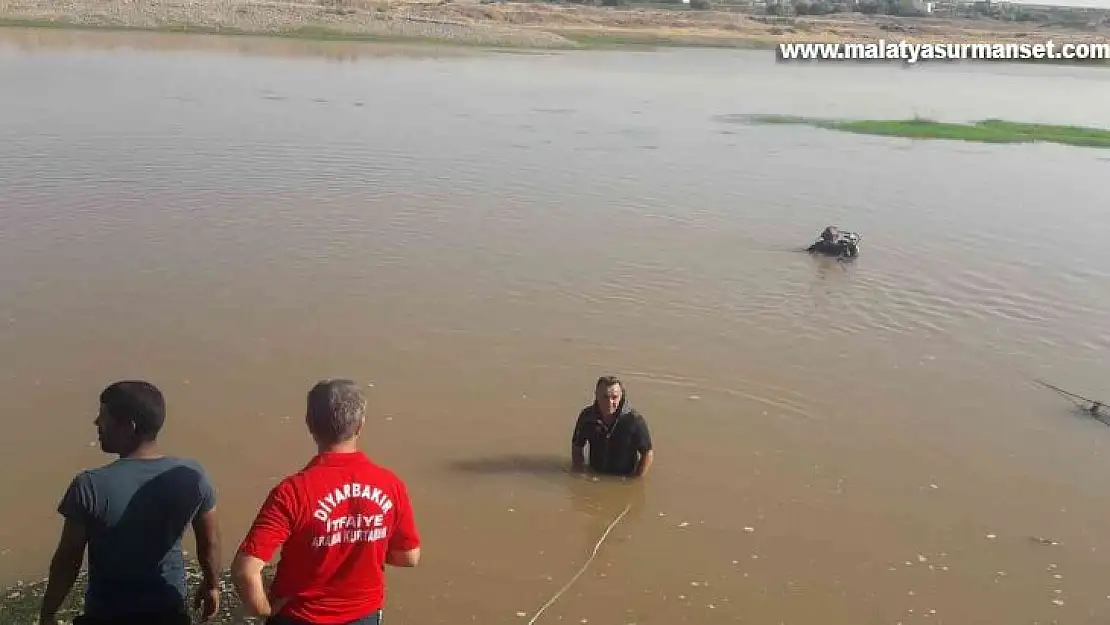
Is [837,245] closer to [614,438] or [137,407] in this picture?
[614,438]

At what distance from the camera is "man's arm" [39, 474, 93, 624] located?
143 inches

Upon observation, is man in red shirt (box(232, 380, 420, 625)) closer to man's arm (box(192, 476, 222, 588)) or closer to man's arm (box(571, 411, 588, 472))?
man's arm (box(192, 476, 222, 588))

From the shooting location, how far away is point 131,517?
3680 millimetres

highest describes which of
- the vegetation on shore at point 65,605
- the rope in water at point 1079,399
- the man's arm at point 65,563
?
the man's arm at point 65,563

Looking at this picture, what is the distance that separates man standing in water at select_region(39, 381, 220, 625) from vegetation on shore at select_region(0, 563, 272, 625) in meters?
1.48

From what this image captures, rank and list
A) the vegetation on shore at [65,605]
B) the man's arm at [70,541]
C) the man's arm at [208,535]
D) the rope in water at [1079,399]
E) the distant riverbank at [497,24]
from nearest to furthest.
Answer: the man's arm at [70,541], the man's arm at [208,535], the vegetation on shore at [65,605], the rope in water at [1079,399], the distant riverbank at [497,24]

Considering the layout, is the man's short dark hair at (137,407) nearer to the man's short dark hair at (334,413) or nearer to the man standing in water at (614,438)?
the man's short dark hair at (334,413)

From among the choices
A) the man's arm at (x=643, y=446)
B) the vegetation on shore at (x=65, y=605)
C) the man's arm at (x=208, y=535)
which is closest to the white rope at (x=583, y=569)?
the man's arm at (x=643, y=446)

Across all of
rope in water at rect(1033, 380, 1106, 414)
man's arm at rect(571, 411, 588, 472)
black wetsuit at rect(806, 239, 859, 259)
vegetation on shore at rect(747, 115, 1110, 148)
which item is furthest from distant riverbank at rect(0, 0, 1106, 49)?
rope in water at rect(1033, 380, 1106, 414)

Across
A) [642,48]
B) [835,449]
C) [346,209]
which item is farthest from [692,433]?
[642,48]

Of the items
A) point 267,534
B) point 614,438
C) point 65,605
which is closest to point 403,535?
point 267,534

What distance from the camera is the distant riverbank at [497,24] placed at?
170 ft

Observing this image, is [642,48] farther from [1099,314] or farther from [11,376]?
[11,376]

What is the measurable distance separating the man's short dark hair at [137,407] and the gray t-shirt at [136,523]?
125 mm
